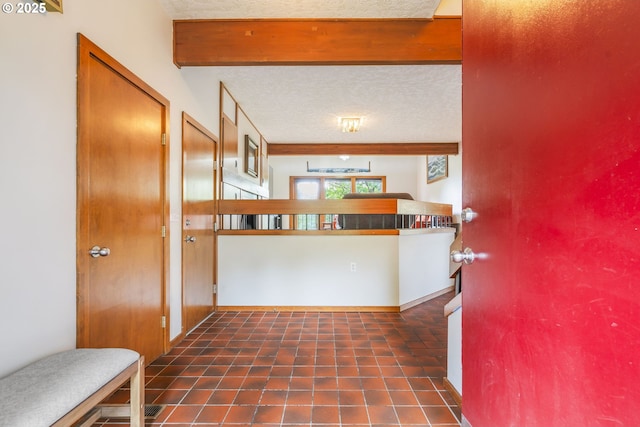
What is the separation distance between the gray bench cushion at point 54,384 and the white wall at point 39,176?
0.71ft

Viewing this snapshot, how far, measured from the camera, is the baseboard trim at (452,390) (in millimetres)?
1652

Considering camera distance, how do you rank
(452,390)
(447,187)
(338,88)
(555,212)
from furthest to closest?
(447,187) < (338,88) < (452,390) < (555,212)

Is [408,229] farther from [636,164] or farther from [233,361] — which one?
[636,164]

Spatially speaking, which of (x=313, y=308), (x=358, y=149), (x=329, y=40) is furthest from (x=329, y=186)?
(x=329, y=40)

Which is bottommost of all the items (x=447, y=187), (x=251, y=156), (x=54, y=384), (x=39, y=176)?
(x=54, y=384)

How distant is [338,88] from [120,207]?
2.60 m

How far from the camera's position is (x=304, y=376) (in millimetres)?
1938

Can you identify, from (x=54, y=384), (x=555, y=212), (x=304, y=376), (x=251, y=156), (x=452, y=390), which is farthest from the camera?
(x=251, y=156)

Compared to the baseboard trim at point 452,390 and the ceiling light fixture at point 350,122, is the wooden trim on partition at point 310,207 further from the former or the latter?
the baseboard trim at point 452,390

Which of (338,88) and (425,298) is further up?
(338,88)

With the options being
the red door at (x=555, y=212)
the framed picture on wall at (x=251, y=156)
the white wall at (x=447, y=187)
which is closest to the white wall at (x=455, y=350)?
the red door at (x=555, y=212)

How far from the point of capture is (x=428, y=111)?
4180 millimetres

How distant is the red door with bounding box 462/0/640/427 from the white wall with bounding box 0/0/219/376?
1.76 metres

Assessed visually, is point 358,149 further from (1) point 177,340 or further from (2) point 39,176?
(2) point 39,176
